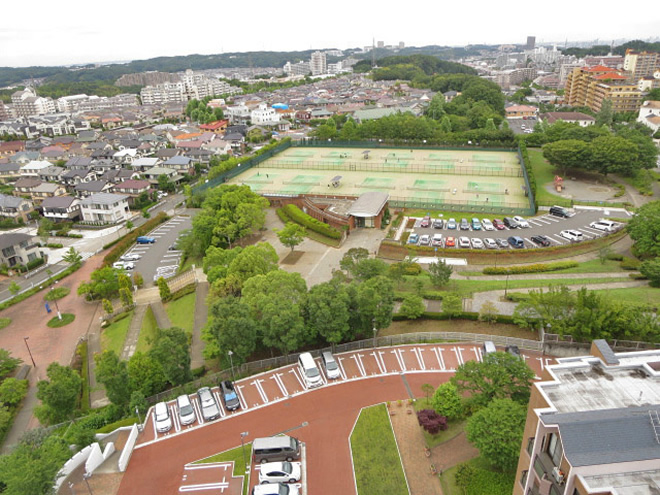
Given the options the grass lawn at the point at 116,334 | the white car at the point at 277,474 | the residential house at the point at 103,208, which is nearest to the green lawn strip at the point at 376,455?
the white car at the point at 277,474

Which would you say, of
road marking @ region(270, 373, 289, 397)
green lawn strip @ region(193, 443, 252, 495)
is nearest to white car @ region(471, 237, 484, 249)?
road marking @ region(270, 373, 289, 397)

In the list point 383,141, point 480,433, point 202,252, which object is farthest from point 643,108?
point 480,433

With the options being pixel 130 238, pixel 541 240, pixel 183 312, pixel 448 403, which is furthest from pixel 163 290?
pixel 541 240

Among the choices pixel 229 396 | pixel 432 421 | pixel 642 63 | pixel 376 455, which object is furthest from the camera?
pixel 642 63

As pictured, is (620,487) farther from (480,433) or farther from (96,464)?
(96,464)

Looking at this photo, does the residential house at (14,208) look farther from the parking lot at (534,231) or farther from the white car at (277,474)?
the white car at (277,474)

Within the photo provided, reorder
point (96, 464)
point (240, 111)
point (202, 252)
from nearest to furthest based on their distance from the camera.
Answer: point (96, 464), point (202, 252), point (240, 111)

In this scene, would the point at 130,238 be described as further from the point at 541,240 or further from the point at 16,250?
the point at 541,240
